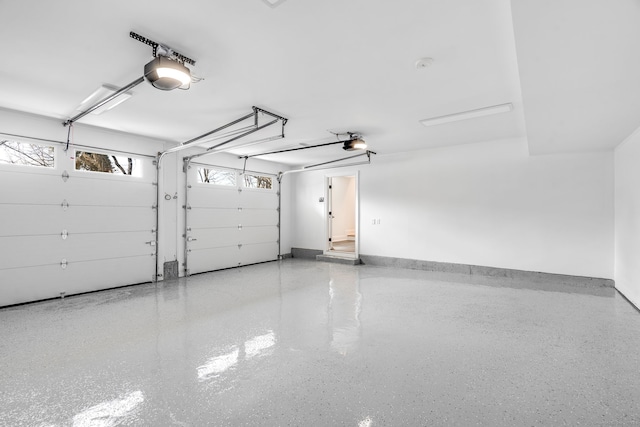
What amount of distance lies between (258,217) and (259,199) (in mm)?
453

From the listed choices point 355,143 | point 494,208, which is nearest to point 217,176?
point 355,143

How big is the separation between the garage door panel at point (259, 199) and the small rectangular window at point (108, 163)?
7.62 ft

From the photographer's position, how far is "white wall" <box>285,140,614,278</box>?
494 cm

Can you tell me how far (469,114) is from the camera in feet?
13.3

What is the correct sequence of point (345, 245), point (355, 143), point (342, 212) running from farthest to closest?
point (342, 212) → point (345, 245) → point (355, 143)

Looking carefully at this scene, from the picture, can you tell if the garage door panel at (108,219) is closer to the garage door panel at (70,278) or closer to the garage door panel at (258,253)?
the garage door panel at (70,278)

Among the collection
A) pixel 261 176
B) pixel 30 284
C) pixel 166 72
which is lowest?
pixel 30 284

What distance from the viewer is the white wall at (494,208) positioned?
4938 millimetres

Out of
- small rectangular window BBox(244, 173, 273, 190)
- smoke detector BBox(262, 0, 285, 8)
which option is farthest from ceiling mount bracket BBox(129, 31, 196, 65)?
small rectangular window BBox(244, 173, 273, 190)

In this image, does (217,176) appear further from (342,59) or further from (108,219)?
(342,59)

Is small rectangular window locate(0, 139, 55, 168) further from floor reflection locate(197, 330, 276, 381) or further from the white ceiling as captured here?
floor reflection locate(197, 330, 276, 381)

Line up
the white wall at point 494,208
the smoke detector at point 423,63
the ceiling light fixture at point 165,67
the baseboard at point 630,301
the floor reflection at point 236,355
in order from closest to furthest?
the floor reflection at point 236,355 → the ceiling light fixture at point 165,67 → the smoke detector at point 423,63 → the baseboard at point 630,301 → the white wall at point 494,208

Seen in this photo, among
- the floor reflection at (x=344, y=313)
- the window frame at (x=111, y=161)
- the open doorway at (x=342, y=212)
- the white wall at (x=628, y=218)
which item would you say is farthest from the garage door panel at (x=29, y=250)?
the white wall at (x=628, y=218)

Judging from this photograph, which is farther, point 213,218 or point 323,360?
point 213,218
